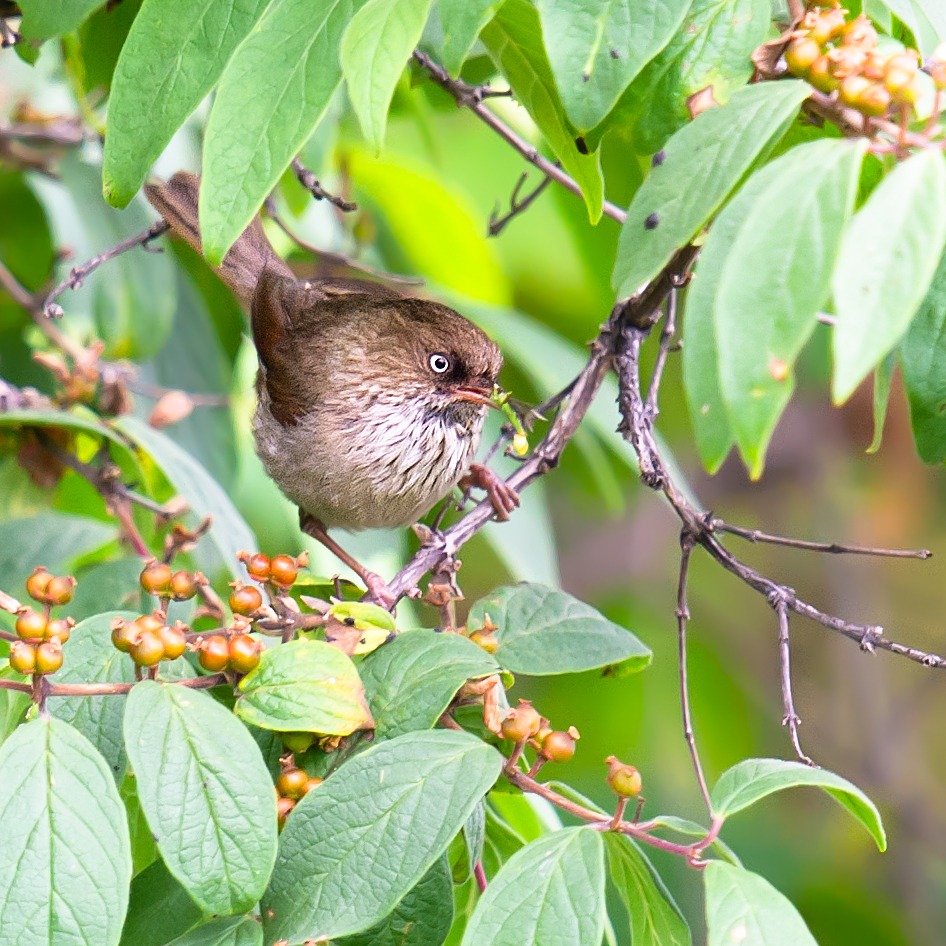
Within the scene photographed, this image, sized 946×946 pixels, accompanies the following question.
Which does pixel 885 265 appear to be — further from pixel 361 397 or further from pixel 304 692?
pixel 361 397

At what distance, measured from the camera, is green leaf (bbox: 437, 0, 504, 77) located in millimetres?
1561

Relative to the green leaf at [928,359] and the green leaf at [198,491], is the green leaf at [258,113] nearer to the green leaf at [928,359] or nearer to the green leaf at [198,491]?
the green leaf at [928,359]

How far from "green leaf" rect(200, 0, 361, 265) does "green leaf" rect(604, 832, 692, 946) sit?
40.4 inches

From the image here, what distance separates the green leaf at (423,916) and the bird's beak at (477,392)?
1.97m

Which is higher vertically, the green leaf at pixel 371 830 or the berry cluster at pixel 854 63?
the berry cluster at pixel 854 63

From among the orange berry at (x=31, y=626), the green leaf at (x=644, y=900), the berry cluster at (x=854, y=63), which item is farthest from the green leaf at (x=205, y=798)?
the berry cluster at (x=854, y=63)

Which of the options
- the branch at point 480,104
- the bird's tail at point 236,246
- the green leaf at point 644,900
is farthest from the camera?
the bird's tail at point 236,246

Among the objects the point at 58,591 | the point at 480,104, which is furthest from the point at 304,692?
the point at 480,104

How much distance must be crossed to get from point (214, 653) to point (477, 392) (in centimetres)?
201

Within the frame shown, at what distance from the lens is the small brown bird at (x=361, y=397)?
3.66m

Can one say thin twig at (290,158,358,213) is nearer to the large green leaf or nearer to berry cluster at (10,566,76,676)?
berry cluster at (10,566,76,676)

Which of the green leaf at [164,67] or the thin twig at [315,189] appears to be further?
the thin twig at [315,189]

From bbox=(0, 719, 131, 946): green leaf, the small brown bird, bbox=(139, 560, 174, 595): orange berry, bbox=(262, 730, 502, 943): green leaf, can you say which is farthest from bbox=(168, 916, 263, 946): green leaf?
the small brown bird

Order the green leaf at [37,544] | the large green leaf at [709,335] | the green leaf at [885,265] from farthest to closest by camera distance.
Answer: the green leaf at [37,544] < the large green leaf at [709,335] < the green leaf at [885,265]
